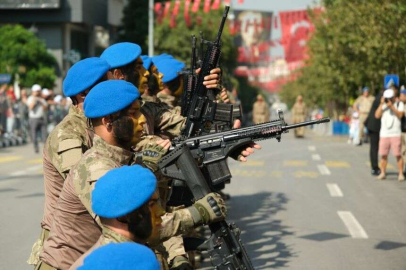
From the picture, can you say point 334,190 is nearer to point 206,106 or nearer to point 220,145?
point 206,106

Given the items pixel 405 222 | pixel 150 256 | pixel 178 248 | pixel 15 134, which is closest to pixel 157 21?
pixel 15 134

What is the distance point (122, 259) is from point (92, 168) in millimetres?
1659

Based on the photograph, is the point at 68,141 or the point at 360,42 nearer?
the point at 68,141

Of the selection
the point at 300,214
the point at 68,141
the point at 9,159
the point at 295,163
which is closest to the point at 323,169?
the point at 295,163

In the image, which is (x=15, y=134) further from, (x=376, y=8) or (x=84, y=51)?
(x=84, y=51)

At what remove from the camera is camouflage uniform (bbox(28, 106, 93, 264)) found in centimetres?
510

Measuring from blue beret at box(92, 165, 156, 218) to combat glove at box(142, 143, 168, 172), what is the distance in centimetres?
156

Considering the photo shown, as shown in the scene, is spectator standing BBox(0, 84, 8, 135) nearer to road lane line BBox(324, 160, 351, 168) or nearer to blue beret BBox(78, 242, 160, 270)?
road lane line BBox(324, 160, 351, 168)

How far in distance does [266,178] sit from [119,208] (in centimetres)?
1459

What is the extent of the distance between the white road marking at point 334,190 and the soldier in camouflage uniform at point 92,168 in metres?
10.7

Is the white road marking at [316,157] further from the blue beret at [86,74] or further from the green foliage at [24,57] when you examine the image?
the green foliage at [24,57]

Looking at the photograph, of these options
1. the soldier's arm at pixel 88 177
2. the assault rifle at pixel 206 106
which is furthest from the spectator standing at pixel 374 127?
the soldier's arm at pixel 88 177

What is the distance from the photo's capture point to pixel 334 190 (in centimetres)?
1570

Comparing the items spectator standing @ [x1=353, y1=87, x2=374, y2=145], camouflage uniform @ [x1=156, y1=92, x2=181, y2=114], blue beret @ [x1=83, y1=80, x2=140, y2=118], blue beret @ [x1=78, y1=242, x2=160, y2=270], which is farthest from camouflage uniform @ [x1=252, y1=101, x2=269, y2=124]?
blue beret @ [x1=78, y1=242, x2=160, y2=270]
